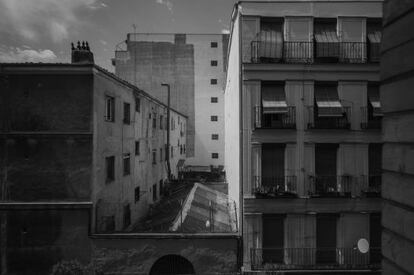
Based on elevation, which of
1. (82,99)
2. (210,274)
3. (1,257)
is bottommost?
(210,274)

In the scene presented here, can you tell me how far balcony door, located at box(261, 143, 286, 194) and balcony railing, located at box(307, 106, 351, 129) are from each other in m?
1.93

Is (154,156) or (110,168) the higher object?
(154,156)

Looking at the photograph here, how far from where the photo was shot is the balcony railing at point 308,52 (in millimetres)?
14516

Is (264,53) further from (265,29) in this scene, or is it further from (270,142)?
(270,142)

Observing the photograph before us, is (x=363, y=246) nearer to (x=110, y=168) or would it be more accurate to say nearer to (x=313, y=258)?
(x=313, y=258)

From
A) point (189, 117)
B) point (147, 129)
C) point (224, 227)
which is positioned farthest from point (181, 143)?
point (224, 227)

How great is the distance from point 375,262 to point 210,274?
27.1 ft

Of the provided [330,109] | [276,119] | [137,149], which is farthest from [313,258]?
[137,149]

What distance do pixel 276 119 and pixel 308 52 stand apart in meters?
3.79

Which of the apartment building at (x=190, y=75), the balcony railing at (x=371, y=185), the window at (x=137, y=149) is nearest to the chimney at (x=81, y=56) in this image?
the window at (x=137, y=149)

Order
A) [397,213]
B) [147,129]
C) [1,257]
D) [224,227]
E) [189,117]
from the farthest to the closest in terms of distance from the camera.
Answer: [189,117] < [147,129] < [224,227] < [1,257] < [397,213]

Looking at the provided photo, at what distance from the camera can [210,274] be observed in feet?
45.1

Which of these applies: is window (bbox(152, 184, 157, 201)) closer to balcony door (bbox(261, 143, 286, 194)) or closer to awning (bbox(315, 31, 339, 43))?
balcony door (bbox(261, 143, 286, 194))

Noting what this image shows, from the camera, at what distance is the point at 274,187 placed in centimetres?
1434
